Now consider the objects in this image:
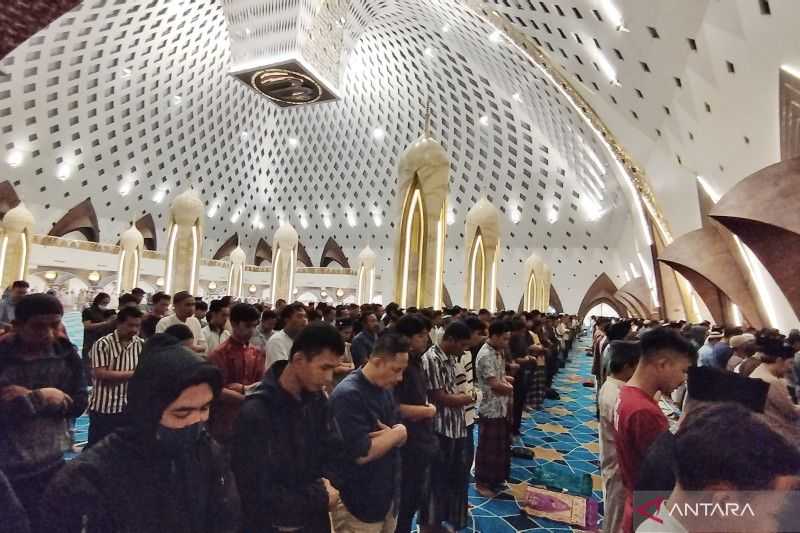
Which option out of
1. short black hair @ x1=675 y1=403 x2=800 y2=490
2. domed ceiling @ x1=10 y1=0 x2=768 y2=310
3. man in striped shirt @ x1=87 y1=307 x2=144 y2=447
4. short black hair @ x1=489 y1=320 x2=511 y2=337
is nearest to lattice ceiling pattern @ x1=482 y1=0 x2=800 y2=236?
domed ceiling @ x1=10 y1=0 x2=768 y2=310

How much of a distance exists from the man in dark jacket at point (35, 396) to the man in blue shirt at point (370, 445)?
112 centimetres

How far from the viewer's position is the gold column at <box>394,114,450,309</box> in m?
8.77

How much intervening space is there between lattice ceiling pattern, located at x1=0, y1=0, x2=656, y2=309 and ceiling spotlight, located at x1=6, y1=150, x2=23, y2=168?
5cm

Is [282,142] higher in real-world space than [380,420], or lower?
higher

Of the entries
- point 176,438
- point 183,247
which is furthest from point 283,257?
point 176,438

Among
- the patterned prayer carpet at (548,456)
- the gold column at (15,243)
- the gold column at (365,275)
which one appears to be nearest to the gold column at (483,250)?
the patterned prayer carpet at (548,456)

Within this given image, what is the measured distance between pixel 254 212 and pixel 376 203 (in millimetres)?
9730

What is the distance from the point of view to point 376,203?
32250mm

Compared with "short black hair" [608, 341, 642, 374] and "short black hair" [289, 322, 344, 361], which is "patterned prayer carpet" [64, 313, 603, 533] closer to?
"short black hair" [608, 341, 642, 374]

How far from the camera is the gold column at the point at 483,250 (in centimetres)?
1371

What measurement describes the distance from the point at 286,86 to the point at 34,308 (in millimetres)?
22908

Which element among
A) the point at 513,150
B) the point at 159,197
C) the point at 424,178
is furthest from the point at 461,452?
the point at 159,197

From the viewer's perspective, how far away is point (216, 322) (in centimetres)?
402

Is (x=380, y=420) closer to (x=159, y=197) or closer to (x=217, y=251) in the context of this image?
(x=159, y=197)
